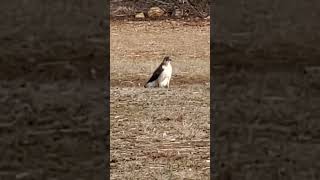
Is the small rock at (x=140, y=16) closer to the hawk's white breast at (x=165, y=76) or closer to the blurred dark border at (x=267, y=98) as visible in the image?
the blurred dark border at (x=267, y=98)

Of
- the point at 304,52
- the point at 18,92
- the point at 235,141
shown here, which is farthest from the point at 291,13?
the point at 235,141

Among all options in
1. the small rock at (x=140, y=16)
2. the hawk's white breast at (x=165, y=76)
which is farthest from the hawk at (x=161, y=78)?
the small rock at (x=140, y=16)

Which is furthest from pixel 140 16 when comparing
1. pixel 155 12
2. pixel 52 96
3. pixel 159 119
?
pixel 159 119

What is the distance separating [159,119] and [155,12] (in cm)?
621

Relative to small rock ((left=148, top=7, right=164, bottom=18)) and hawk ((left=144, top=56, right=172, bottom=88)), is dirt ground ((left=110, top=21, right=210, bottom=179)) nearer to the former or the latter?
hawk ((left=144, top=56, right=172, bottom=88))

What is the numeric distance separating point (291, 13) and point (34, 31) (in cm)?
177

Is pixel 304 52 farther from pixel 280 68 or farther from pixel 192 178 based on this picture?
pixel 192 178

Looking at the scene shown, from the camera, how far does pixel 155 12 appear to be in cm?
936

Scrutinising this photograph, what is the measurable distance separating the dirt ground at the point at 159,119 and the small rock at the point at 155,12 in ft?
9.32

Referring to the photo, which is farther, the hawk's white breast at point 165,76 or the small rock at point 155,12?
the small rock at point 155,12

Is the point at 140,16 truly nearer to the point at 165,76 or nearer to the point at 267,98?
the point at 165,76

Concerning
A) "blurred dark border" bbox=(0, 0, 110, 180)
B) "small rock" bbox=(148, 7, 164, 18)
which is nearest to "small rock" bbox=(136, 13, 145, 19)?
"small rock" bbox=(148, 7, 164, 18)

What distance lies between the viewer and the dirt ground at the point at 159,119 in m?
2.54

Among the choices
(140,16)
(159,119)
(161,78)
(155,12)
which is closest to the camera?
(159,119)
